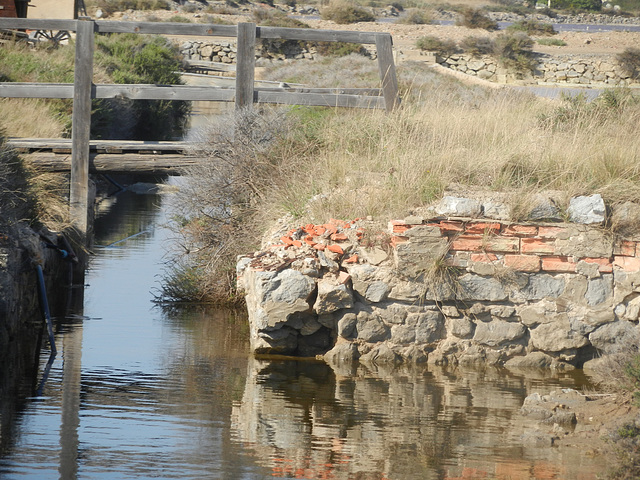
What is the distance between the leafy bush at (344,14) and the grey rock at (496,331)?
164 feet

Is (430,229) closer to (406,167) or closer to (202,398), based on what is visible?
(406,167)

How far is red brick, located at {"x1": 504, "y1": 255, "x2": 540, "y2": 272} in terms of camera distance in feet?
25.3

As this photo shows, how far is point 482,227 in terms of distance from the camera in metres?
7.70

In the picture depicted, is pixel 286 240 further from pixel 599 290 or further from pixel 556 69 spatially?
pixel 556 69

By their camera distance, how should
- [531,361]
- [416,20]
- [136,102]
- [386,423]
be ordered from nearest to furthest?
[386,423], [531,361], [136,102], [416,20]

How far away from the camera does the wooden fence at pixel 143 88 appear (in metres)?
11.0

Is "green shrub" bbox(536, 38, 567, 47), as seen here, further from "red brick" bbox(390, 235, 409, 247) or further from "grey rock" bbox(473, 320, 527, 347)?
"red brick" bbox(390, 235, 409, 247)

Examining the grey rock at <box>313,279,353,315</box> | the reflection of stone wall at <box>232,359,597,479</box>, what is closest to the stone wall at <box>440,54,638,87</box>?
the grey rock at <box>313,279,353,315</box>

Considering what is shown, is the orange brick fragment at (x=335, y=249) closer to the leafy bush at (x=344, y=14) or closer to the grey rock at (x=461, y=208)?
the grey rock at (x=461, y=208)

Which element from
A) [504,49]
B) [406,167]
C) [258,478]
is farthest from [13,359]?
[504,49]

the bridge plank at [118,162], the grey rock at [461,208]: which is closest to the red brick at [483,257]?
the grey rock at [461,208]

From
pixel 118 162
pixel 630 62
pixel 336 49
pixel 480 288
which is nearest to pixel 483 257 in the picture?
pixel 480 288

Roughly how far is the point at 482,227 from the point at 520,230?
340mm

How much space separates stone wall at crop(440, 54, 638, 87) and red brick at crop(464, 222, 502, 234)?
33212 millimetres
